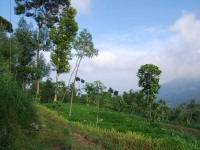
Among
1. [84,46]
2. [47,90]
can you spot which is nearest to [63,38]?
[84,46]

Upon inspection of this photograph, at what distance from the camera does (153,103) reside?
15.2 m

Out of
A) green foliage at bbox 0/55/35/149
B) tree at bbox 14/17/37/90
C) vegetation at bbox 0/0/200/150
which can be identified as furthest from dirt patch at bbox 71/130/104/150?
tree at bbox 14/17/37/90

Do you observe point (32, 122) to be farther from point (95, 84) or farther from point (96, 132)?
point (95, 84)

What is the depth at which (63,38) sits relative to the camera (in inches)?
505

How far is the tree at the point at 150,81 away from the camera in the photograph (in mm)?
14617

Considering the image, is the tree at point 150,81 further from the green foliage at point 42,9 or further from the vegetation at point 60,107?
the green foliage at point 42,9

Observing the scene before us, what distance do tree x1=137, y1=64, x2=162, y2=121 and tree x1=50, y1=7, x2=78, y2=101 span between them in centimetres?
608

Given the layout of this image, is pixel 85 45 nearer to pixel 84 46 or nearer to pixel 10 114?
pixel 84 46

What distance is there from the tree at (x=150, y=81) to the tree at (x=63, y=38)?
6.08m

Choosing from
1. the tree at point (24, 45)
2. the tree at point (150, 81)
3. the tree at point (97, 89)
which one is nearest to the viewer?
the tree at point (97, 89)

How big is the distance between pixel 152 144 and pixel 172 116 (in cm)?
3010

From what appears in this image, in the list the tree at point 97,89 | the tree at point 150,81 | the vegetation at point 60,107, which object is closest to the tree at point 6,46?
the vegetation at point 60,107

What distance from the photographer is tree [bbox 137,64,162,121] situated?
14.6 metres

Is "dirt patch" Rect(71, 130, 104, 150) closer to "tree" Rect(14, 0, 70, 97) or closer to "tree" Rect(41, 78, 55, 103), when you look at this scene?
"tree" Rect(14, 0, 70, 97)
